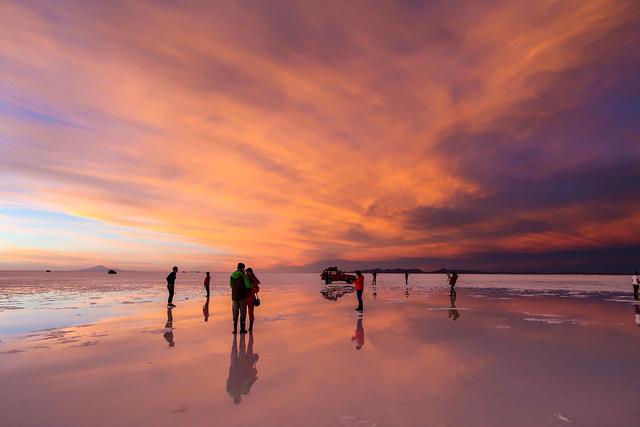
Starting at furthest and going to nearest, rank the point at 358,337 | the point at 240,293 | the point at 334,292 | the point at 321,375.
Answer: the point at 334,292
the point at 240,293
the point at 358,337
the point at 321,375

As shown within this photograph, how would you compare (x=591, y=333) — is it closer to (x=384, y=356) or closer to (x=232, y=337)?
(x=384, y=356)

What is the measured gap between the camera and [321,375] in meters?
7.67

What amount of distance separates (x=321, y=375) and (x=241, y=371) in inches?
66.0

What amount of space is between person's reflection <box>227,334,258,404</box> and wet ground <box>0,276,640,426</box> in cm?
4

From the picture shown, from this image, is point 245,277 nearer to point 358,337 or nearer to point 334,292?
point 358,337

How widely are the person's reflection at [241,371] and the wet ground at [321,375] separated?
1.5 inches

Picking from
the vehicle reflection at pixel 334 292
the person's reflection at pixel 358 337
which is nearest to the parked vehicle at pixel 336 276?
the vehicle reflection at pixel 334 292

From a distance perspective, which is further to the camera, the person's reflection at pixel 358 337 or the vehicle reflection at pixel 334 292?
the vehicle reflection at pixel 334 292

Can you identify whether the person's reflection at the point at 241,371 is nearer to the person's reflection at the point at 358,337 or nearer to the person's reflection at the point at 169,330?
the person's reflection at the point at 169,330

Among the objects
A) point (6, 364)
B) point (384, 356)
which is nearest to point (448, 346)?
point (384, 356)

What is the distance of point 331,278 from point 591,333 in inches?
1887

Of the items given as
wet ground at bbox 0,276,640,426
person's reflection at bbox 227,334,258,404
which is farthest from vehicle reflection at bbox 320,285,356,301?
person's reflection at bbox 227,334,258,404

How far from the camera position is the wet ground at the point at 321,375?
18.3ft

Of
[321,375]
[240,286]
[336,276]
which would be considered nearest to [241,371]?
[321,375]
